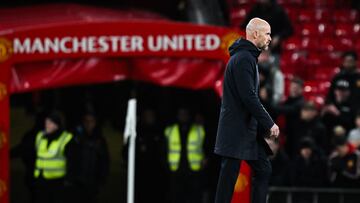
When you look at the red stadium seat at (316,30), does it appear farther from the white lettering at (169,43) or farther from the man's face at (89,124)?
the white lettering at (169,43)

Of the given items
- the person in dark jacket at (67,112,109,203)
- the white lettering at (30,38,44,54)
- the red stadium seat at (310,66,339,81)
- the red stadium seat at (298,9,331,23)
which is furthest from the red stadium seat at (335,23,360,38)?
the white lettering at (30,38,44,54)

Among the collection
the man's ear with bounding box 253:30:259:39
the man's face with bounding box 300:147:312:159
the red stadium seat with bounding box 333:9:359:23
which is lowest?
the man's face with bounding box 300:147:312:159

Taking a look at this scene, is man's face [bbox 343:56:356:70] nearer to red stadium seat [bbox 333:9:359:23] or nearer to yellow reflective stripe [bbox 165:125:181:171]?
yellow reflective stripe [bbox 165:125:181:171]

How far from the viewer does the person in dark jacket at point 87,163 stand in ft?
39.8

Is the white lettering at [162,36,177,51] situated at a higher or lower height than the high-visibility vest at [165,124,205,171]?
higher

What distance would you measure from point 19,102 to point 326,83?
6.21 meters

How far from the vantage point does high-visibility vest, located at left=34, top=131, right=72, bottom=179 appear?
39.0ft

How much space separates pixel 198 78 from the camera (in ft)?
37.9

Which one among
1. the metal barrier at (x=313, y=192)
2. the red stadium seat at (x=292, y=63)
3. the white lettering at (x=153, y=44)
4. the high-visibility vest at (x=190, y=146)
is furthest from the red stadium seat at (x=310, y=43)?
the white lettering at (x=153, y=44)

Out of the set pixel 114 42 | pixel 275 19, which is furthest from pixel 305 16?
pixel 114 42

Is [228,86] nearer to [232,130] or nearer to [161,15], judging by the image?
[232,130]

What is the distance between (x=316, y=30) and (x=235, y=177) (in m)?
9.11

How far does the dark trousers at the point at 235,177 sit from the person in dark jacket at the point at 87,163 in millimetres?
3845

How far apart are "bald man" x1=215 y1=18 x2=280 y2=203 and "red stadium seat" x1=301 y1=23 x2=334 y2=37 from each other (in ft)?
29.0
